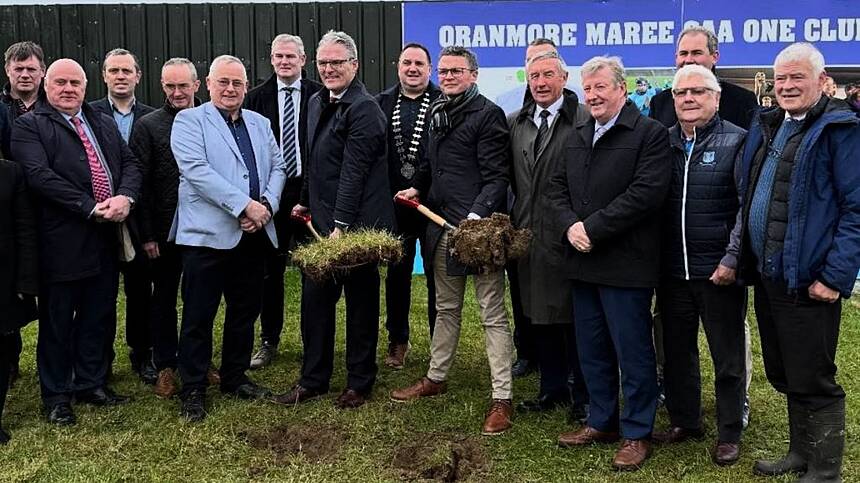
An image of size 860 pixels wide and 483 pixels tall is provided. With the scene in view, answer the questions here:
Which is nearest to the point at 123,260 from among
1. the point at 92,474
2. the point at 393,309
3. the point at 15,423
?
the point at 15,423

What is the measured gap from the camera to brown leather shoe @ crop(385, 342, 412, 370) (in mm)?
6328

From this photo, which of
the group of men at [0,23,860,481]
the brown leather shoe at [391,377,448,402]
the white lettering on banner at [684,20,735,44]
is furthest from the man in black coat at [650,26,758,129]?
the white lettering on banner at [684,20,735,44]

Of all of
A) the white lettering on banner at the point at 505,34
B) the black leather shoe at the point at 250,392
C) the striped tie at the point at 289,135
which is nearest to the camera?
the black leather shoe at the point at 250,392

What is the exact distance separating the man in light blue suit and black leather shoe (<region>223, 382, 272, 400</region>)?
0.05ft

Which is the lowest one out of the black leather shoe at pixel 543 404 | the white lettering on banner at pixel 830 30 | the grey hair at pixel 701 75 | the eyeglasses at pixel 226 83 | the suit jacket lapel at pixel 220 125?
the black leather shoe at pixel 543 404

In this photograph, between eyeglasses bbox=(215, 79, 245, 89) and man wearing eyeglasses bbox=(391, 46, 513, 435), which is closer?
man wearing eyeglasses bbox=(391, 46, 513, 435)

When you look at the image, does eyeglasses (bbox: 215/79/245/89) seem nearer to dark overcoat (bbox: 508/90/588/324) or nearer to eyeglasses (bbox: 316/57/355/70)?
eyeglasses (bbox: 316/57/355/70)

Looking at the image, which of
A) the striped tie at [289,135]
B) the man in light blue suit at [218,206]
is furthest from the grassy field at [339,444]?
the striped tie at [289,135]

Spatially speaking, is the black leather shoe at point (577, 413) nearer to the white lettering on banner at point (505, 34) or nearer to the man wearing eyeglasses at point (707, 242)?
the man wearing eyeglasses at point (707, 242)

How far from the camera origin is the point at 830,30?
8.43 m

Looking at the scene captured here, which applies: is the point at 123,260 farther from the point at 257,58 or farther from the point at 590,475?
the point at 257,58

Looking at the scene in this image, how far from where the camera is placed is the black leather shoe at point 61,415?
5055 millimetres

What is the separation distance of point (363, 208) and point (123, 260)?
1618 millimetres

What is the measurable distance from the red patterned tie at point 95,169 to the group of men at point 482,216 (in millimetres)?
19
